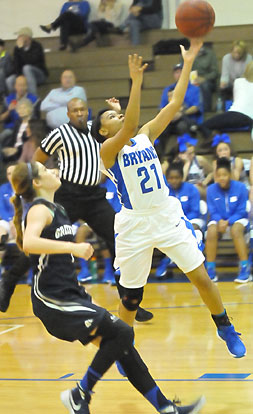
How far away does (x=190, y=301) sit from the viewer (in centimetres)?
746

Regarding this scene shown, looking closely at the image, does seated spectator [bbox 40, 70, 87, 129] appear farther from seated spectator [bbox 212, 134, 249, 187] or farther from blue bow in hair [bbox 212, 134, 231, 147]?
seated spectator [bbox 212, 134, 249, 187]

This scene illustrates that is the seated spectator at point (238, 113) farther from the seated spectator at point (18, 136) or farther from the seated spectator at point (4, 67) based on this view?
the seated spectator at point (4, 67)

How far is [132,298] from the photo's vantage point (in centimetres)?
491

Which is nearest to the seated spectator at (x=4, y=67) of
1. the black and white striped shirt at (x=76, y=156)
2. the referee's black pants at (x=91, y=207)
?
the black and white striped shirt at (x=76, y=156)

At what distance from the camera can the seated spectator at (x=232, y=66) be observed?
10.7 metres

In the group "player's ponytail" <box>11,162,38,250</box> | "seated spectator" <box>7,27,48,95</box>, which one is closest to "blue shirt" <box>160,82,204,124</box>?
"seated spectator" <box>7,27,48,95</box>

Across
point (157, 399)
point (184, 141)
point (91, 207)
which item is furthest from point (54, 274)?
point (184, 141)

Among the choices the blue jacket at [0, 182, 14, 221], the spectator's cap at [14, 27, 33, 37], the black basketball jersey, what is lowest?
the blue jacket at [0, 182, 14, 221]

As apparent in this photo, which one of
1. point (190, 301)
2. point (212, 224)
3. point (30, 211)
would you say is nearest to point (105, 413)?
point (30, 211)

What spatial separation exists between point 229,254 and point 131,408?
514 cm

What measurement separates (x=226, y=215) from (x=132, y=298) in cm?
399

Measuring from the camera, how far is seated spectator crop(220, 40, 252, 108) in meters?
10.7

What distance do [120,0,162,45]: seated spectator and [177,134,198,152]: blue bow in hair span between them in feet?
9.57

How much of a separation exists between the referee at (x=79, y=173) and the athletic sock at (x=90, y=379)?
2913mm
